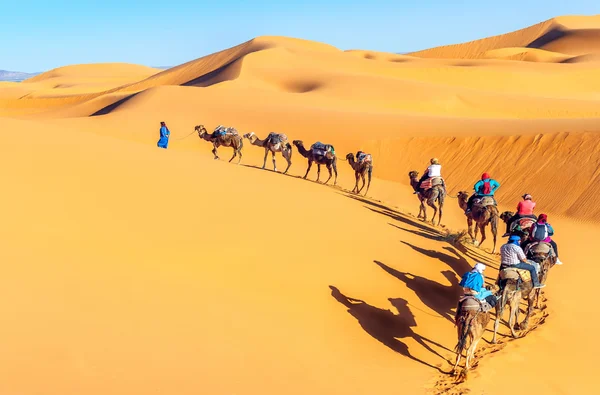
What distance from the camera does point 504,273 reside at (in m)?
9.93

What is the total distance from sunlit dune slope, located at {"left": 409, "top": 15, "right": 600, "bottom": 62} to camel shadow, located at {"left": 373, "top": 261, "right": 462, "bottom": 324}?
83.5 meters

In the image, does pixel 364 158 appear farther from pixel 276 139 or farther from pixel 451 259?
pixel 451 259

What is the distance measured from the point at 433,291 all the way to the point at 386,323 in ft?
7.13

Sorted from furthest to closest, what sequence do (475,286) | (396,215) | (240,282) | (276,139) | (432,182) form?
(276,139) < (396,215) < (432,182) < (240,282) < (475,286)

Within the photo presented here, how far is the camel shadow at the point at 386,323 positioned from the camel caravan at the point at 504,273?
2.41 feet

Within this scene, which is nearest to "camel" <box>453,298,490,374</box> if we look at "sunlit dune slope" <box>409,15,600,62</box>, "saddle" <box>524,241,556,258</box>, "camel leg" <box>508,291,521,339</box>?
"camel leg" <box>508,291,521,339</box>

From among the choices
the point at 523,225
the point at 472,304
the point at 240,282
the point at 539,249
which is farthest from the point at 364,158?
the point at 472,304

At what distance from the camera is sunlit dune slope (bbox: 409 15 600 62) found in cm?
10300

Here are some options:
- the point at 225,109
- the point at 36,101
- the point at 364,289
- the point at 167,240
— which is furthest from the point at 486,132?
the point at 36,101

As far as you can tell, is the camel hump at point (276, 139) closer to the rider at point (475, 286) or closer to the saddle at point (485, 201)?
the saddle at point (485, 201)

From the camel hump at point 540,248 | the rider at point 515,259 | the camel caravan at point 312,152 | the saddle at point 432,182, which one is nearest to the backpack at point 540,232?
the camel hump at point 540,248

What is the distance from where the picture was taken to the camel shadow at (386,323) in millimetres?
8914

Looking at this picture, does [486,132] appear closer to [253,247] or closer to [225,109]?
[225,109]

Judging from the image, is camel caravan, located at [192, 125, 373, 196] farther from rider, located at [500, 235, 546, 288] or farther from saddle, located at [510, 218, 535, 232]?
rider, located at [500, 235, 546, 288]
